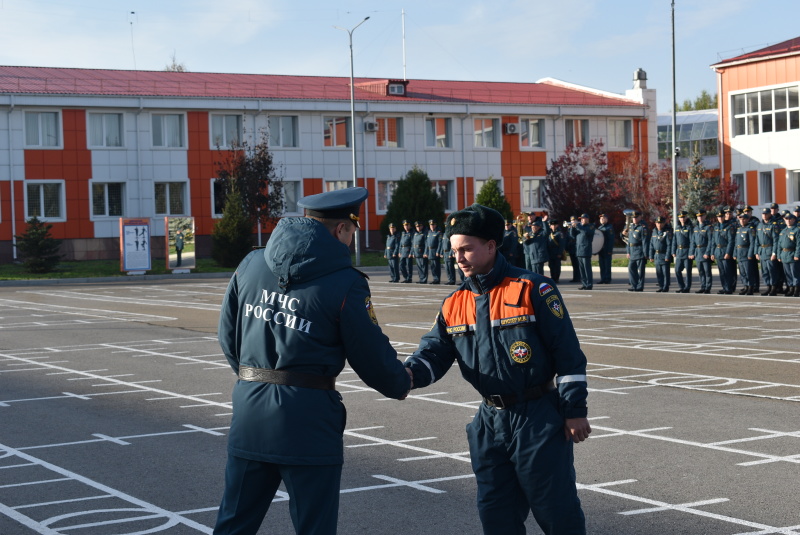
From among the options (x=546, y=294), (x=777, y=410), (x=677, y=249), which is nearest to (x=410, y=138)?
(x=677, y=249)

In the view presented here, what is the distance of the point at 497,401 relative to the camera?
4.88 metres

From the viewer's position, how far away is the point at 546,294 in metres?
4.97

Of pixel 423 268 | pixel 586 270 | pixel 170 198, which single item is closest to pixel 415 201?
pixel 170 198

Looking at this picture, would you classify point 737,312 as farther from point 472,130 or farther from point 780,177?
point 472,130

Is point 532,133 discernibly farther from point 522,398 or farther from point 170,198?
point 522,398

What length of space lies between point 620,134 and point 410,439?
55800 mm

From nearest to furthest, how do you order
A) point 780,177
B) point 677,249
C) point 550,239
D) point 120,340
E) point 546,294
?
point 546,294 < point 120,340 < point 677,249 < point 550,239 < point 780,177

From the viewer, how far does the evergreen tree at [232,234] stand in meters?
46.9

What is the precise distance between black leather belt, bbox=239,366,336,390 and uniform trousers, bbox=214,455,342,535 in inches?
12.5

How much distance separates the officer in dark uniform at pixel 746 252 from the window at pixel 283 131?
106 ft

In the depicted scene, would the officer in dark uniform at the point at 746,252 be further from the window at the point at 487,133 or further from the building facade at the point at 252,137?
the window at the point at 487,133

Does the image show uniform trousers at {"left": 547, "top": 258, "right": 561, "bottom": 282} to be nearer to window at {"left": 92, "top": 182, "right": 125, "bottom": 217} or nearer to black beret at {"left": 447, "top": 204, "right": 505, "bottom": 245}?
window at {"left": 92, "top": 182, "right": 125, "bottom": 217}

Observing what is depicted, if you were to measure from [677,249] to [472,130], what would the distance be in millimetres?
32135

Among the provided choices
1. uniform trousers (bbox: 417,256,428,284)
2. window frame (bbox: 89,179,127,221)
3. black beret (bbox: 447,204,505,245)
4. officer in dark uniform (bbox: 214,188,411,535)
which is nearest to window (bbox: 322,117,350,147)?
window frame (bbox: 89,179,127,221)
